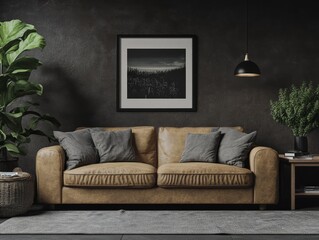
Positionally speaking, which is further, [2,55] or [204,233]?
[2,55]

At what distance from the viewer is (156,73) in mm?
6102

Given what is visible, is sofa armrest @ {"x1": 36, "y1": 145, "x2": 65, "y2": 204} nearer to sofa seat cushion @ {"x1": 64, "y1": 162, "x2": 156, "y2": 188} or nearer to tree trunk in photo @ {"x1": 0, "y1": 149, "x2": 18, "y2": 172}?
sofa seat cushion @ {"x1": 64, "y1": 162, "x2": 156, "y2": 188}

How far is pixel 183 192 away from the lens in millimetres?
4957

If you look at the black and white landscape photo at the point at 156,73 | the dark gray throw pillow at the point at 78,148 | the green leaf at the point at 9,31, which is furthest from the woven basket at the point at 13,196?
the black and white landscape photo at the point at 156,73

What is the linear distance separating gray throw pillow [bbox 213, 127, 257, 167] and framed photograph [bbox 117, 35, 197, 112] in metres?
0.85

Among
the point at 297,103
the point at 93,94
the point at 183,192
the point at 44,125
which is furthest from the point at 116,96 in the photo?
the point at 297,103

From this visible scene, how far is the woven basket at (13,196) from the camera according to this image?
4.55 m

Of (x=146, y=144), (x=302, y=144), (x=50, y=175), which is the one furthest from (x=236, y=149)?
(x=50, y=175)

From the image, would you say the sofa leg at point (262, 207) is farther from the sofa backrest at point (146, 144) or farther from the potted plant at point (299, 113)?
the sofa backrest at point (146, 144)

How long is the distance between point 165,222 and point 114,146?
136 centimetres

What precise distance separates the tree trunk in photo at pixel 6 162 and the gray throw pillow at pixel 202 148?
1.81m

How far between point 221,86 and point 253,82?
0.39 m

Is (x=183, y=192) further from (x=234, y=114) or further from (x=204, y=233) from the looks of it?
(x=234, y=114)

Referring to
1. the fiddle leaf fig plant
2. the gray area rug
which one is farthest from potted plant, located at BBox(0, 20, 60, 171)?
the fiddle leaf fig plant
